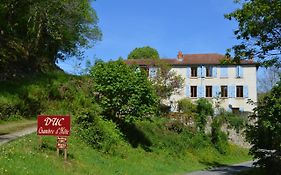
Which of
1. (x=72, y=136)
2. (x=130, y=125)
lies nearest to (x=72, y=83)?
(x=130, y=125)

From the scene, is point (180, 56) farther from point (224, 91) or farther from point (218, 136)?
point (218, 136)

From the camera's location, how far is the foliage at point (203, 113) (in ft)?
129

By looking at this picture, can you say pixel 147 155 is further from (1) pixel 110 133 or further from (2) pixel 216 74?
(2) pixel 216 74

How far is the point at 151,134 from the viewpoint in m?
31.7

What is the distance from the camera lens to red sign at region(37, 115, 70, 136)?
59.0 ft

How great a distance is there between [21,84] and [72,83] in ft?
13.6

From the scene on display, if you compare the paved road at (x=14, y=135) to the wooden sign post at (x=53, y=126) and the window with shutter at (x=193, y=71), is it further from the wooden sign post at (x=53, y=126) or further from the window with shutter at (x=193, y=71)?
the window with shutter at (x=193, y=71)

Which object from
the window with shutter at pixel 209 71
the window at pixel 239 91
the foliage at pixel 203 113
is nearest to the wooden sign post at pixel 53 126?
the foliage at pixel 203 113

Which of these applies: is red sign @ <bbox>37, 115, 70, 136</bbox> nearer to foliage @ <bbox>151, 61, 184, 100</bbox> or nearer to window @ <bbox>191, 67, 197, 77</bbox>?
foliage @ <bbox>151, 61, 184, 100</bbox>

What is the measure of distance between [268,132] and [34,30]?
22.7 metres

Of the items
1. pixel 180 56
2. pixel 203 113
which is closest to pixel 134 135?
pixel 203 113

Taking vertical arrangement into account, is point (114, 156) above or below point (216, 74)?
below

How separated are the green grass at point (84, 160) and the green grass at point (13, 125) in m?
3.48

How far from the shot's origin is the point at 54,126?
18109 mm
